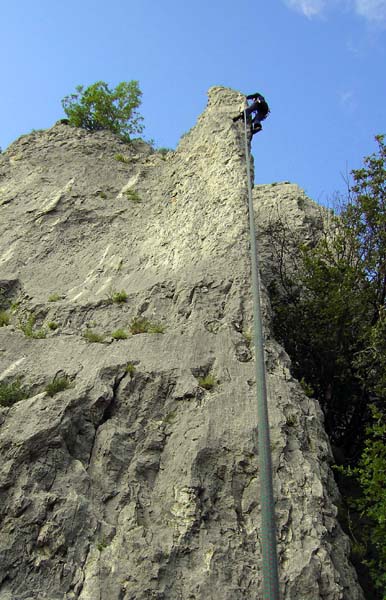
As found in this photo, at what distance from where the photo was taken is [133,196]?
18.2 metres

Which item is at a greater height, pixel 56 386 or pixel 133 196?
pixel 133 196

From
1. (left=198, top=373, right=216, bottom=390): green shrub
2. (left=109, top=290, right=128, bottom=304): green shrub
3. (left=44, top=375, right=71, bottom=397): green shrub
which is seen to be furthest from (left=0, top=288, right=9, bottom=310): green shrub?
(left=198, top=373, right=216, bottom=390): green shrub

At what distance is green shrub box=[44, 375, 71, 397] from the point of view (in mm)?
10430

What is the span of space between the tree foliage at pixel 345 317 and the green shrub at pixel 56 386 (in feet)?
18.7

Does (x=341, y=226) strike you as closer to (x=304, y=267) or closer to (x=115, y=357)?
(x=304, y=267)

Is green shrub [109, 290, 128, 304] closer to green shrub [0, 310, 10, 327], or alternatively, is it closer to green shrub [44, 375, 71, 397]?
green shrub [0, 310, 10, 327]

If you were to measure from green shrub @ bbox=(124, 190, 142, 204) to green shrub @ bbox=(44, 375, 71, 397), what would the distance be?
8349 millimetres

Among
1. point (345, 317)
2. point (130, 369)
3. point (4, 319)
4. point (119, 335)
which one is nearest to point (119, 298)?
point (119, 335)

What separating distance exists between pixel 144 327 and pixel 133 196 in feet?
22.6

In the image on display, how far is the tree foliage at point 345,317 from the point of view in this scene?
568 inches

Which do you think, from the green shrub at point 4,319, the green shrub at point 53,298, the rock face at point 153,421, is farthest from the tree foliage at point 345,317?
the green shrub at point 4,319

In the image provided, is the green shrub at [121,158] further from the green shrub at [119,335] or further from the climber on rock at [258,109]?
the green shrub at [119,335]

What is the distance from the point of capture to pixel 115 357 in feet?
37.2

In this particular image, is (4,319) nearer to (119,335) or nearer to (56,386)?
(119,335)
